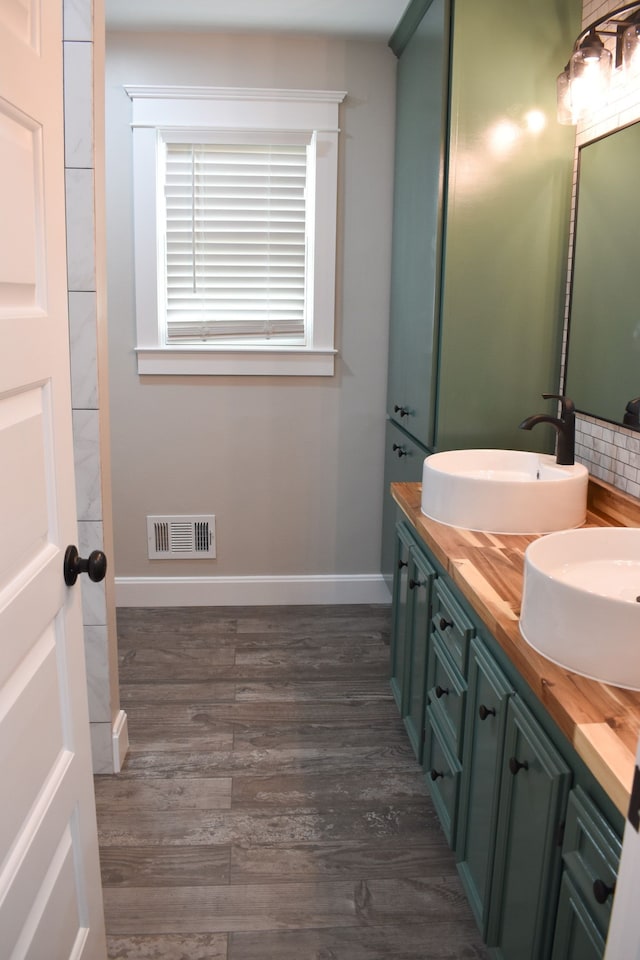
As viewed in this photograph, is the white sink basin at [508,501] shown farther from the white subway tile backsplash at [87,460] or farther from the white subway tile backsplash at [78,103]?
the white subway tile backsplash at [78,103]

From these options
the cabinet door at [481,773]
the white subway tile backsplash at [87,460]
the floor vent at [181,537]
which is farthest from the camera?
the floor vent at [181,537]

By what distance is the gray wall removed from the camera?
10.6ft

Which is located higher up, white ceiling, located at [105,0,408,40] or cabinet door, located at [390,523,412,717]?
white ceiling, located at [105,0,408,40]

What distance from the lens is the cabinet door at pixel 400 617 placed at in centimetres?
245

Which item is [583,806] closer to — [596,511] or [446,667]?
[446,667]

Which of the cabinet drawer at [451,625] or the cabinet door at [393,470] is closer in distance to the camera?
the cabinet drawer at [451,625]

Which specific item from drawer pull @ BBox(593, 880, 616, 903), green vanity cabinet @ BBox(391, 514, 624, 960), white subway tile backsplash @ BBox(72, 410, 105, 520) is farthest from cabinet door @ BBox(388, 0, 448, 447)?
drawer pull @ BBox(593, 880, 616, 903)

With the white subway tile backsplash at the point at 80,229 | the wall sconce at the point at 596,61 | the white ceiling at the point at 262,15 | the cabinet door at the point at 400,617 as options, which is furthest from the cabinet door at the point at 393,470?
the white ceiling at the point at 262,15

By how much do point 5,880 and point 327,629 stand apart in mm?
2475

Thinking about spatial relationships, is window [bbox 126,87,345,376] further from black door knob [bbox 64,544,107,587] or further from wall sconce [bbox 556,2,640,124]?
black door knob [bbox 64,544,107,587]

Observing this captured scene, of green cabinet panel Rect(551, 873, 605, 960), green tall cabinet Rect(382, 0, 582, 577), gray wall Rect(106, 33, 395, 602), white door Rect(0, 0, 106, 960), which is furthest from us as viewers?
gray wall Rect(106, 33, 395, 602)

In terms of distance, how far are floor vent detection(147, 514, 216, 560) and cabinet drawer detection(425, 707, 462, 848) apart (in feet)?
5.54

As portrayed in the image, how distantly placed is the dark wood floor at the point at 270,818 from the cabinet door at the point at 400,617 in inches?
5.9

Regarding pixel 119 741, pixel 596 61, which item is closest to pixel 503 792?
pixel 119 741
